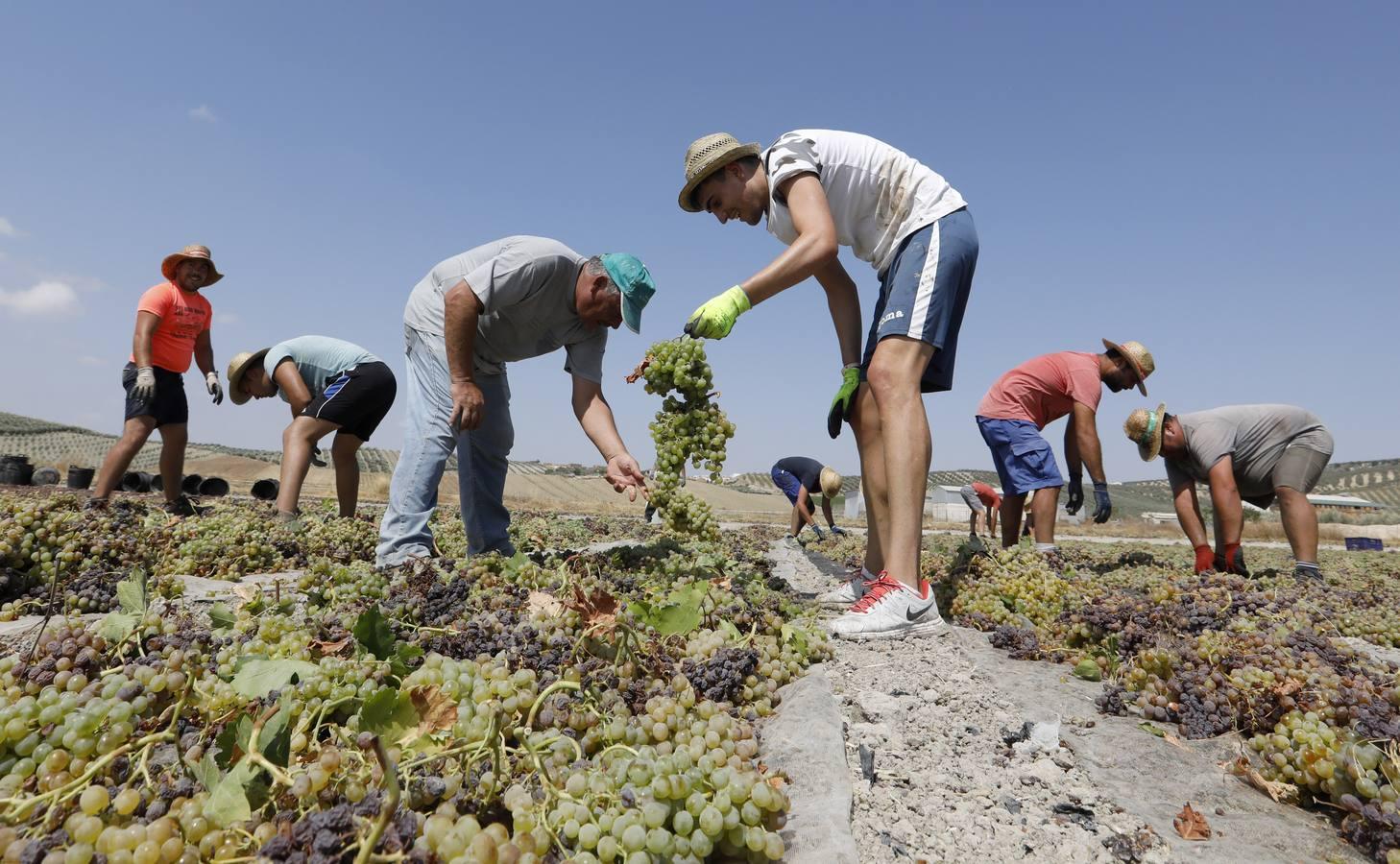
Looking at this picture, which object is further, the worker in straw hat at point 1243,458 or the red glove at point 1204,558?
the red glove at point 1204,558

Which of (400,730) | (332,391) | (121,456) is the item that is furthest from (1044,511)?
(121,456)

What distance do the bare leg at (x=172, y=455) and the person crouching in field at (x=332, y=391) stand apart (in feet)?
1.92

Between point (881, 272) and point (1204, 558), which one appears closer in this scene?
point (881, 272)

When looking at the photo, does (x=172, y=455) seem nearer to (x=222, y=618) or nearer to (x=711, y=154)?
(x=222, y=618)

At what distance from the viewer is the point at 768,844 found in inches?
49.5

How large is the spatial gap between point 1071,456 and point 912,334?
15.9 feet

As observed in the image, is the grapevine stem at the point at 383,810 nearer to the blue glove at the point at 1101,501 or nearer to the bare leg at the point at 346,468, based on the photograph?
the bare leg at the point at 346,468

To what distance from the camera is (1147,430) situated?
21.1 ft

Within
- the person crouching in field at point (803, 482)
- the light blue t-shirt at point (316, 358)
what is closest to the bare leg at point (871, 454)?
the light blue t-shirt at point (316, 358)

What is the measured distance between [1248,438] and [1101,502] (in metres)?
1.35

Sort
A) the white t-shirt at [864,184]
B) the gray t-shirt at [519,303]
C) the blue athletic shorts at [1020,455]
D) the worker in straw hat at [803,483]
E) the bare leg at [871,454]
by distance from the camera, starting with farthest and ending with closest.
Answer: the worker in straw hat at [803,483] → the blue athletic shorts at [1020,455] → the bare leg at [871,454] → the gray t-shirt at [519,303] → the white t-shirt at [864,184]

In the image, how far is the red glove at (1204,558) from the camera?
5.99m

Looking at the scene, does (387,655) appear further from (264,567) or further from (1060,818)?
(264,567)

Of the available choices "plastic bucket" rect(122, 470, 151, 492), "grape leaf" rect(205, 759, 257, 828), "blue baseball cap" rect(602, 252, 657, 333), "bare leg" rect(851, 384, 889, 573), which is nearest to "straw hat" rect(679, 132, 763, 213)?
"blue baseball cap" rect(602, 252, 657, 333)
